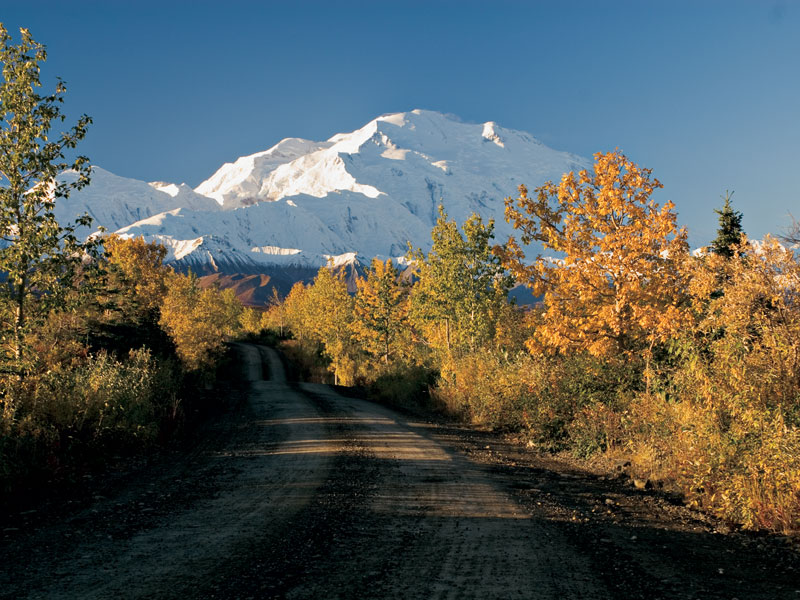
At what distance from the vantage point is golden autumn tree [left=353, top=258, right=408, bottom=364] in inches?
1581

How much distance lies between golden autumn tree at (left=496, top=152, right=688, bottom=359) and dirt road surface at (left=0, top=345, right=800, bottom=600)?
3.48 metres

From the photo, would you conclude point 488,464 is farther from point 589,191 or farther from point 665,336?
point 589,191

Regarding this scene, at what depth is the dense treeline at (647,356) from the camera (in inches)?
320

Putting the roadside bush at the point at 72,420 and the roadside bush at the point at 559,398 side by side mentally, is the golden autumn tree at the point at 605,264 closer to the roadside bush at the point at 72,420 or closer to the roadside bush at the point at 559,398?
the roadside bush at the point at 559,398

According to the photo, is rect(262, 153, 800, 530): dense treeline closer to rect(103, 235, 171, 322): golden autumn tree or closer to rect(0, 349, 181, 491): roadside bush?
rect(0, 349, 181, 491): roadside bush

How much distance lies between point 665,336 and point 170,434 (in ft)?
39.8

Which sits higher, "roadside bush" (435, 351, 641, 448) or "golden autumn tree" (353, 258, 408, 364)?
"golden autumn tree" (353, 258, 408, 364)

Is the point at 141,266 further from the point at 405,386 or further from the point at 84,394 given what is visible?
the point at 84,394

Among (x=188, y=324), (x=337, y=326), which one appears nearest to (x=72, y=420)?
(x=188, y=324)

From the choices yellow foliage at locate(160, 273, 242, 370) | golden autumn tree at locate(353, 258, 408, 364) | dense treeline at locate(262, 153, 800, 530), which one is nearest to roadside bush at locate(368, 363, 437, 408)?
dense treeline at locate(262, 153, 800, 530)

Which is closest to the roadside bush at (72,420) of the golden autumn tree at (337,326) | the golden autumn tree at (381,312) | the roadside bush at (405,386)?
the roadside bush at (405,386)

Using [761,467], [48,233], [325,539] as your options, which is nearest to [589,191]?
[761,467]

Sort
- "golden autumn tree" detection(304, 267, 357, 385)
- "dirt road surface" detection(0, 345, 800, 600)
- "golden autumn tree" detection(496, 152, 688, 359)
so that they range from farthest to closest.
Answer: "golden autumn tree" detection(304, 267, 357, 385), "golden autumn tree" detection(496, 152, 688, 359), "dirt road surface" detection(0, 345, 800, 600)

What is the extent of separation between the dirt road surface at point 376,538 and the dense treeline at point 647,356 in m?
1.04
